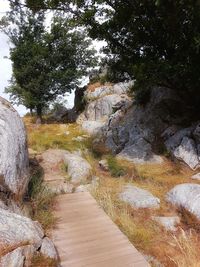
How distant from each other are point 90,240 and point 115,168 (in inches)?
224

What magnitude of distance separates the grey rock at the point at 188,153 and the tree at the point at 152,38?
7.53 ft

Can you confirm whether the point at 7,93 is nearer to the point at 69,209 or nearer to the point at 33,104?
the point at 33,104

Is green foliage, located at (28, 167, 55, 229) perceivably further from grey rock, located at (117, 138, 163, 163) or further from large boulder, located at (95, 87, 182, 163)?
large boulder, located at (95, 87, 182, 163)

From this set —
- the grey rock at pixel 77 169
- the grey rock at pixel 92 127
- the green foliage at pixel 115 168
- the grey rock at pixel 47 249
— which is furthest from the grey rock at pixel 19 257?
the grey rock at pixel 92 127

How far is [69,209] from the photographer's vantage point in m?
8.70

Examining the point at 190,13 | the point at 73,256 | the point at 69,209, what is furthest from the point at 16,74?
the point at 73,256

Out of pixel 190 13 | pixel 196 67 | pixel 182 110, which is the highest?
pixel 190 13

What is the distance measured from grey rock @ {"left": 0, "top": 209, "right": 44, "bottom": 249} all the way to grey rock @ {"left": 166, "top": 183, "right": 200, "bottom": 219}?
14.7 feet

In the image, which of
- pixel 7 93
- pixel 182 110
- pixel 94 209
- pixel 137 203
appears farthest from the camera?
pixel 7 93

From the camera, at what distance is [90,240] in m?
7.00

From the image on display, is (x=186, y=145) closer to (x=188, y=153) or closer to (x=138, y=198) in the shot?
(x=188, y=153)

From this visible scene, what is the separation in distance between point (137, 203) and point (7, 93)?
20.5 m

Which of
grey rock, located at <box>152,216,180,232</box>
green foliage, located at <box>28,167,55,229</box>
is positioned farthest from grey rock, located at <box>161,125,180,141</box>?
green foliage, located at <box>28,167,55,229</box>

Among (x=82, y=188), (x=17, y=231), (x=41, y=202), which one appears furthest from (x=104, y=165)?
(x=17, y=231)
